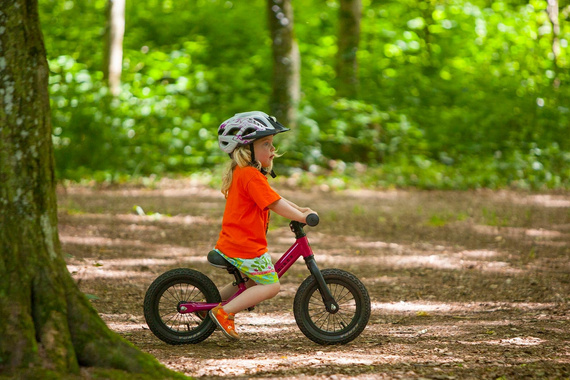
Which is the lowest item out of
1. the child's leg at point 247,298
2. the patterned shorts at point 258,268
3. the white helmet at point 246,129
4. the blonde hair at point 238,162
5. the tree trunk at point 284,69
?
the child's leg at point 247,298

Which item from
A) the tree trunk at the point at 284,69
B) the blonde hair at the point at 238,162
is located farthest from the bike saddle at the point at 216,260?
the tree trunk at the point at 284,69

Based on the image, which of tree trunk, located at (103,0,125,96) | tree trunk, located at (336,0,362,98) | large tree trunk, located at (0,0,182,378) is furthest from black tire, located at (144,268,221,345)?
tree trunk, located at (336,0,362,98)

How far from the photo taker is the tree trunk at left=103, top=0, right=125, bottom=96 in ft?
49.3

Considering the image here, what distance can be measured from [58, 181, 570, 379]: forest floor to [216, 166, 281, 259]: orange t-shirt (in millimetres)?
645

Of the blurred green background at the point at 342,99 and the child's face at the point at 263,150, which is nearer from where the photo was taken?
the child's face at the point at 263,150

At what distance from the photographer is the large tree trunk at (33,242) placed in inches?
131

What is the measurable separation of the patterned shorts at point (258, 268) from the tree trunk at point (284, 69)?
1014 cm

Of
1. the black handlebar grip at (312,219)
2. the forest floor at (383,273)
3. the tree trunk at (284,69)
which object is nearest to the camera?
the forest floor at (383,273)

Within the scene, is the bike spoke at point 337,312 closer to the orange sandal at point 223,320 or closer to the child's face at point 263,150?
the orange sandal at point 223,320

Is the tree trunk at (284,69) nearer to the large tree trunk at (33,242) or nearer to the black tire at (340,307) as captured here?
the black tire at (340,307)

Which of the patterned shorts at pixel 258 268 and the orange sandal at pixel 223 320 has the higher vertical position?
the patterned shorts at pixel 258 268

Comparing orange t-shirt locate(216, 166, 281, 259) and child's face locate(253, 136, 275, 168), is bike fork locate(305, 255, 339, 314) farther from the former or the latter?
child's face locate(253, 136, 275, 168)

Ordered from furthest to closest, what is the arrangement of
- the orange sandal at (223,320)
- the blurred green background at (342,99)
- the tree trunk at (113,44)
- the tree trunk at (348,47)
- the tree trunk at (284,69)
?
the tree trunk at (348,47)
the tree trunk at (113,44)
the tree trunk at (284,69)
the blurred green background at (342,99)
the orange sandal at (223,320)

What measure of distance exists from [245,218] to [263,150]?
47cm
